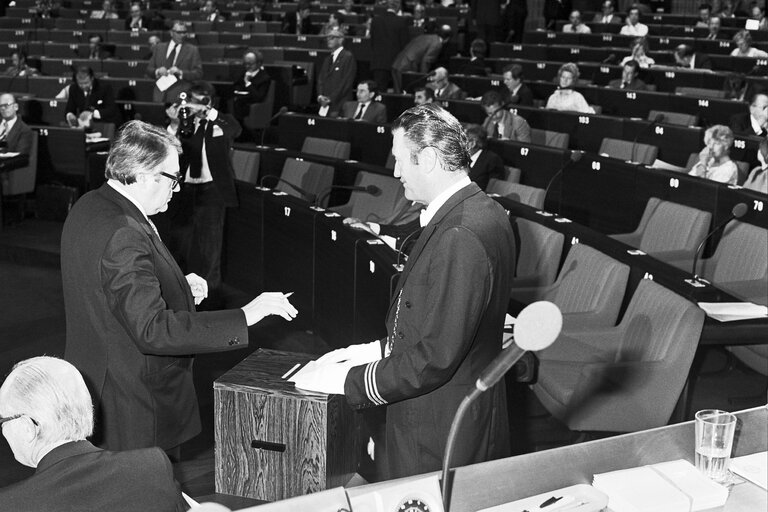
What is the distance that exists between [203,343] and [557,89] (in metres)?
7.96

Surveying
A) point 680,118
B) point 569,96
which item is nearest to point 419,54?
point 569,96

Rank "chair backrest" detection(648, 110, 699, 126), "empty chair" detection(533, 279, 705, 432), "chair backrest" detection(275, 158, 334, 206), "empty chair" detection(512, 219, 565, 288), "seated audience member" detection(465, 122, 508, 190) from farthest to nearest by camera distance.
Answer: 1. "chair backrest" detection(648, 110, 699, 126)
2. "chair backrest" detection(275, 158, 334, 206)
3. "seated audience member" detection(465, 122, 508, 190)
4. "empty chair" detection(512, 219, 565, 288)
5. "empty chair" detection(533, 279, 705, 432)

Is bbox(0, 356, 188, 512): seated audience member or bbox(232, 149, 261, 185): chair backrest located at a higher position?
bbox(0, 356, 188, 512): seated audience member

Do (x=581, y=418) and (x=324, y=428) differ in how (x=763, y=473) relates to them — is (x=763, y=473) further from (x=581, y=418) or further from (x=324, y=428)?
(x=581, y=418)

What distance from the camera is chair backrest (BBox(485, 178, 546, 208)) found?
6062mm

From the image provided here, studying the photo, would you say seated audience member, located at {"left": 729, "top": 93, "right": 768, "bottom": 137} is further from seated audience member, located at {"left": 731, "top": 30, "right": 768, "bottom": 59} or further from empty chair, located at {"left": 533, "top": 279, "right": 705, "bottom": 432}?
empty chair, located at {"left": 533, "top": 279, "right": 705, "bottom": 432}

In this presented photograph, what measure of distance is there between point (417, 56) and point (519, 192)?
5.88m

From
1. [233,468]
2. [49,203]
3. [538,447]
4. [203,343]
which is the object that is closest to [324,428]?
[233,468]

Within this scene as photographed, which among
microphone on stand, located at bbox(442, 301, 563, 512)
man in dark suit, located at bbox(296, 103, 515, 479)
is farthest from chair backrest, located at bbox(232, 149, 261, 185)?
microphone on stand, located at bbox(442, 301, 563, 512)

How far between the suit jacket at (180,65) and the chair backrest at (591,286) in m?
6.58

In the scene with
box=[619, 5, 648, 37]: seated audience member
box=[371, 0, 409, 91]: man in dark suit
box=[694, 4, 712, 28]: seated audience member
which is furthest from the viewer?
box=[694, 4, 712, 28]: seated audience member

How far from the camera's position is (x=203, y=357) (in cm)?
529

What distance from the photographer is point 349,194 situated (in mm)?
7262

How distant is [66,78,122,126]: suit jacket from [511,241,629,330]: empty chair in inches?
263
